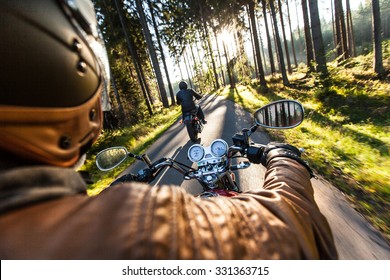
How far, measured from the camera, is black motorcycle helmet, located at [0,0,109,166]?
758mm

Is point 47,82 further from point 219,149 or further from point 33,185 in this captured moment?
point 219,149

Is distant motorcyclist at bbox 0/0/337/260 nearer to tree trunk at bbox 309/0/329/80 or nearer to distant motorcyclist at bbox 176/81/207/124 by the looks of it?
distant motorcyclist at bbox 176/81/207/124

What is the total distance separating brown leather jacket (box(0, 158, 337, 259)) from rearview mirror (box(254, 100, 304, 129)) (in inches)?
49.8

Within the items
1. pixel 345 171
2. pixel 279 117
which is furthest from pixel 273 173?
pixel 345 171

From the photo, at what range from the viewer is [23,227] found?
0.57m

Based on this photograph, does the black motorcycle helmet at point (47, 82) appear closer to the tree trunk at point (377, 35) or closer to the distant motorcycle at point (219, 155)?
the distant motorcycle at point (219, 155)

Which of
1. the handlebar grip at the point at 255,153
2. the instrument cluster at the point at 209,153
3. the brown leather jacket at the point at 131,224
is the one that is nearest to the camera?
the brown leather jacket at the point at 131,224

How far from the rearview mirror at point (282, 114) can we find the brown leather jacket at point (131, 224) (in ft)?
4.15

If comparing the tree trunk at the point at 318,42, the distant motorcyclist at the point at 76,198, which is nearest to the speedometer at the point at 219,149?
the distant motorcyclist at the point at 76,198

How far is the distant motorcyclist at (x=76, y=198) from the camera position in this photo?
58 cm

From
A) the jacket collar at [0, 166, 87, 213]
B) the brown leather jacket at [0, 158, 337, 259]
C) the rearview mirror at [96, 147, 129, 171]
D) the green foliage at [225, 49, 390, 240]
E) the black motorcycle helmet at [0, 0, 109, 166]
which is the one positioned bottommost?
the green foliage at [225, 49, 390, 240]

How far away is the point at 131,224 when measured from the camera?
0.60m

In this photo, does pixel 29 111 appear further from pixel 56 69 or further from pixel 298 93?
pixel 298 93

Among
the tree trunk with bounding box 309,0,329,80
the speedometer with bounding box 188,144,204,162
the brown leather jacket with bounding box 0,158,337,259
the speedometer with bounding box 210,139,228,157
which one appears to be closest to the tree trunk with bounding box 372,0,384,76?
the tree trunk with bounding box 309,0,329,80
